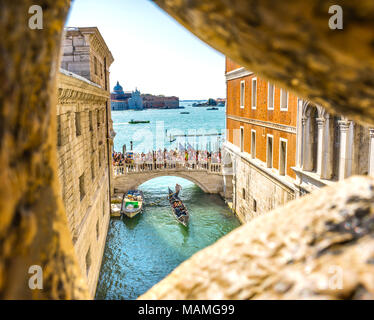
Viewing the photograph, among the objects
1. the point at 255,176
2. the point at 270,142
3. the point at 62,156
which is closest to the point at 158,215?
the point at 255,176

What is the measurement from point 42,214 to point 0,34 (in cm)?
61

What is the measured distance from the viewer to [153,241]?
2141 cm

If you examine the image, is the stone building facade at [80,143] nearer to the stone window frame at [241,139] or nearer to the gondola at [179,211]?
the gondola at [179,211]

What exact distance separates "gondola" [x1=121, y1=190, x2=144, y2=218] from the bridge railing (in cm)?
218

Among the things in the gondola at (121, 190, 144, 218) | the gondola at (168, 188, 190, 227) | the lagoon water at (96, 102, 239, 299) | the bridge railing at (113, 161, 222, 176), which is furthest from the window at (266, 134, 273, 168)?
the bridge railing at (113, 161, 222, 176)

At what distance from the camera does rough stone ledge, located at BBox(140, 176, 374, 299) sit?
1051 mm

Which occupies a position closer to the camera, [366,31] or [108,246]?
[366,31]

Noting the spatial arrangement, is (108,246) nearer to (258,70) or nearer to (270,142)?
(270,142)

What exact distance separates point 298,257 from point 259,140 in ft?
58.9

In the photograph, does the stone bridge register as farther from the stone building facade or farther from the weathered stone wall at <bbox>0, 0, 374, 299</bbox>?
the weathered stone wall at <bbox>0, 0, 374, 299</bbox>

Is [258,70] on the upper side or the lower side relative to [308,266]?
upper

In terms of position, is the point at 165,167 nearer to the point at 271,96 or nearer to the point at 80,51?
the point at 80,51

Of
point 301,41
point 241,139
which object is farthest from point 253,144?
point 301,41
